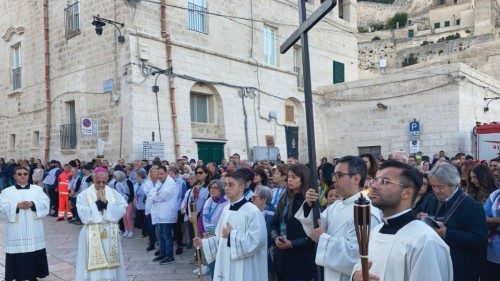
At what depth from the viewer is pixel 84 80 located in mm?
15219

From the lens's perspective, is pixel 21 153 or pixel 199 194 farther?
pixel 21 153

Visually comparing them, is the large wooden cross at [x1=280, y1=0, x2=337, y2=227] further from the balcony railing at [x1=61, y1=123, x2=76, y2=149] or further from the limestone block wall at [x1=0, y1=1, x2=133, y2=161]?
the balcony railing at [x1=61, y1=123, x2=76, y2=149]

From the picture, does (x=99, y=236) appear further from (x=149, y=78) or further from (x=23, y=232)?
(x=149, y=78)

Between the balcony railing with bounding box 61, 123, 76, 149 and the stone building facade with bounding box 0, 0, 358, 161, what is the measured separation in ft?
0.12

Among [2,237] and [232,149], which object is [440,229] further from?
[232,149]

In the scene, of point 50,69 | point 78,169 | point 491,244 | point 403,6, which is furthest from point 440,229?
point 403,6

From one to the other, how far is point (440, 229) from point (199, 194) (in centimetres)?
446

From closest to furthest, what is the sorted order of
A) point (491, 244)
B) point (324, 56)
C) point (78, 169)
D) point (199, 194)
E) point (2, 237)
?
point (491, 244)
point (199, 194)
point (2, 237)
point (78, 169)
point (324, 56)

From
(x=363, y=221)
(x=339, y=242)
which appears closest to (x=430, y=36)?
(x=339, y=242)

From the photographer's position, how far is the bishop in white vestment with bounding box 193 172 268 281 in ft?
13.9

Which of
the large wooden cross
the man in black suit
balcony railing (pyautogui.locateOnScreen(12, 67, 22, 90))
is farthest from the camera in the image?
balcony railing (pyautogui.locateOnScreen(12, 67, 22, 90))

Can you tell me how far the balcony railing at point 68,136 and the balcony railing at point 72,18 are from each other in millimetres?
3328

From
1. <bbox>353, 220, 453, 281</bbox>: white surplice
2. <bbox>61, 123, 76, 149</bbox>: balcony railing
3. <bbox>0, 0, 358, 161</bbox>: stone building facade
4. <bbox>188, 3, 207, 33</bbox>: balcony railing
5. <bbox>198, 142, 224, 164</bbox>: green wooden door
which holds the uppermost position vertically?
<bbox>188, 3, 207, 33</bbox>: balcony railing

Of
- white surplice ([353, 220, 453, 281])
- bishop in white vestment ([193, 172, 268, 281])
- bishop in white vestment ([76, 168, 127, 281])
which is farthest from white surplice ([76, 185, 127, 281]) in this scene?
white surplice ([353, 220, 453, 281])
